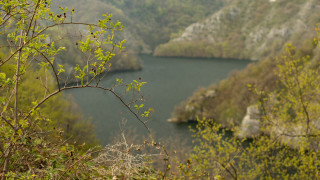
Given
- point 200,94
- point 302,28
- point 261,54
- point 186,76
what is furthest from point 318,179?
point 302,28

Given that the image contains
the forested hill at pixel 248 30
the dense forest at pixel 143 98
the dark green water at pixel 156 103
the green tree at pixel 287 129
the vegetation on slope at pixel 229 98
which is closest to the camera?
the dense forest at pixel 143 98

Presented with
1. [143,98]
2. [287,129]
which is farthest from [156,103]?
[143,98]

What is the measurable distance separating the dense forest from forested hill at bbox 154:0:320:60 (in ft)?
2.30

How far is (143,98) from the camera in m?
3.76

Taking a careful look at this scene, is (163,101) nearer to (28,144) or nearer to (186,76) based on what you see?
(186,76)

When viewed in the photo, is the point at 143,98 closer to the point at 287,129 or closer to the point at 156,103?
the point at 287,129

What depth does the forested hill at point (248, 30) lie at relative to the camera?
145 m

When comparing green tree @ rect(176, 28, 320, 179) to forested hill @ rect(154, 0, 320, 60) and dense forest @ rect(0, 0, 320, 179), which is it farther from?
forested hill @ rect(154, 0, 320, 60)

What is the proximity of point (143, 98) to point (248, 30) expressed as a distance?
180 meters

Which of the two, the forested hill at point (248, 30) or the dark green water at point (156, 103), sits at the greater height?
the forested hill at point (248, 30)

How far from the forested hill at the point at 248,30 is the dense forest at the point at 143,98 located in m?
0.70

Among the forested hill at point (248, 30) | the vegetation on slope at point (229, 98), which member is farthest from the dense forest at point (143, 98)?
the forested hill at point (248, 30)

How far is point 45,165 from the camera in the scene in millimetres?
3688

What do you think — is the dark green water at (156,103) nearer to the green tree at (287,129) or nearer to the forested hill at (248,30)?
the green tree at (287,129)
